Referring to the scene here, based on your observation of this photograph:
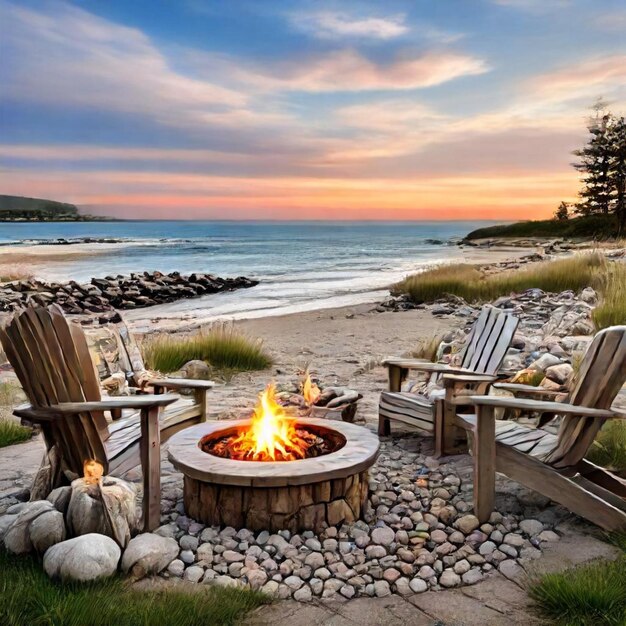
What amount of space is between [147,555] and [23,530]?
59 cm

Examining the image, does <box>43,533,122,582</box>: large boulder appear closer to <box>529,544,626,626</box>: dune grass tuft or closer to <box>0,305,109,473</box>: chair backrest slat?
<box>0,305,109,473</box>: chair backrest slat

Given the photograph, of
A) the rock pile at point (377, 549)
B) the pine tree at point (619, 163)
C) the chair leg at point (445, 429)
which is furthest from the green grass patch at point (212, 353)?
the pine tree at point (619, 163)

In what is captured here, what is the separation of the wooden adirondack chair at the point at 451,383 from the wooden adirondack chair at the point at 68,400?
6.48ft

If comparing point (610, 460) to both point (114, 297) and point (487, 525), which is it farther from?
point (114, 297)

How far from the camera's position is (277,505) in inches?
124

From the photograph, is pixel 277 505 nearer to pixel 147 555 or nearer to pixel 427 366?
pixel 147 555

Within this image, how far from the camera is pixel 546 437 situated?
3527 millimetres

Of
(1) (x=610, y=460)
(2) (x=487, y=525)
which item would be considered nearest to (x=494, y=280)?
(1) (x=610, y=460)

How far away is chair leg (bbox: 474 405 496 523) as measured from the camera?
129 inches

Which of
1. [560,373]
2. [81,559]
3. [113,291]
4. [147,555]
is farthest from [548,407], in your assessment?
[113,291]

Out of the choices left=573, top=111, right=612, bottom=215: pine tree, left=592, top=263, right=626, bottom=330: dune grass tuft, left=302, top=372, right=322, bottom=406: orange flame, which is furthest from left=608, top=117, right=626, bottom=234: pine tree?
left=302, top=372, right=322, bottom=406: orange flame

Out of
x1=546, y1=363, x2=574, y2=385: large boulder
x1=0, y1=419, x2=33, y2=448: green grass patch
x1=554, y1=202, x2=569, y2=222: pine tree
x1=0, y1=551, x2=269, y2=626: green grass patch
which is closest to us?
x1=0, y1=551, x2=269, y2=626: green grass patch

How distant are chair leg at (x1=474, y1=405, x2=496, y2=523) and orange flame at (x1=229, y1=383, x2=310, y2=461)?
0.96 metres

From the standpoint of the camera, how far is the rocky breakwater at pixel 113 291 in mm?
18719
